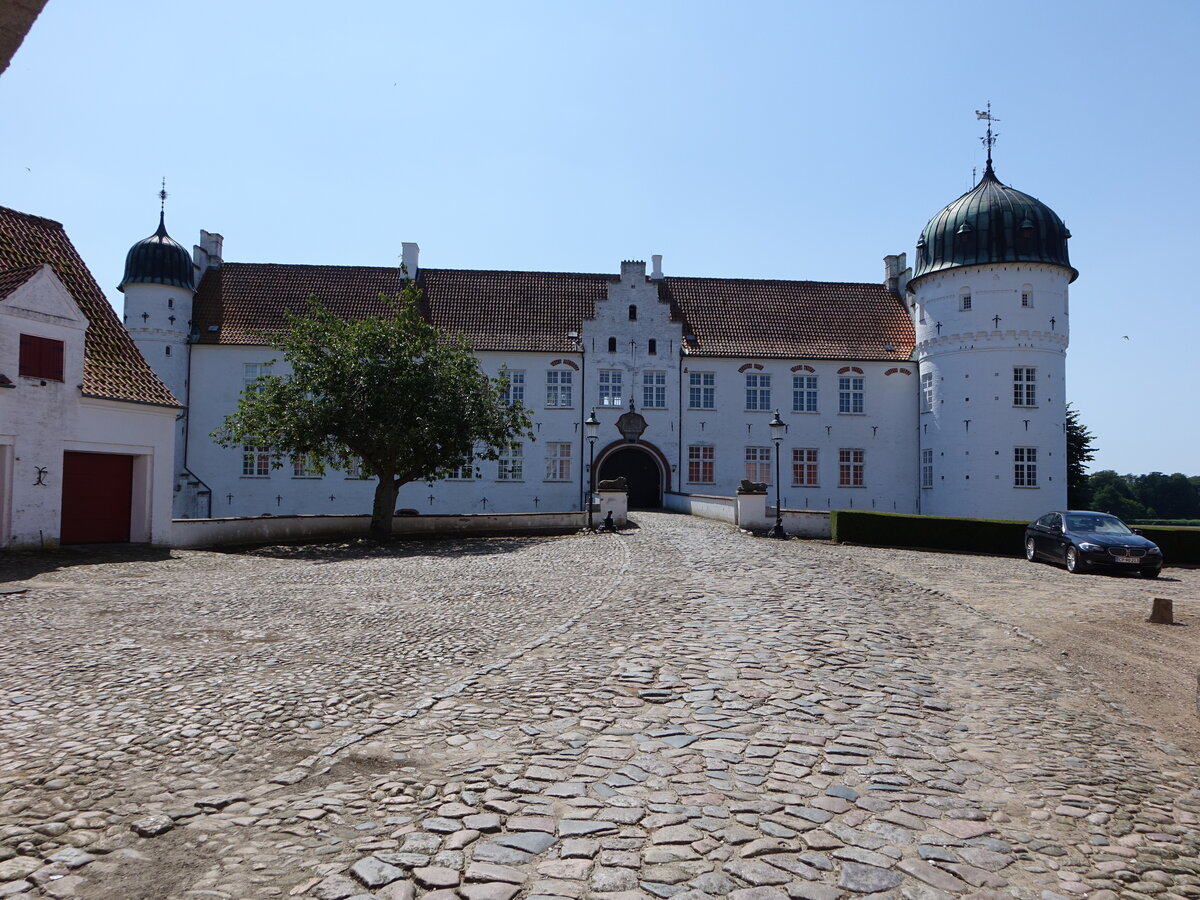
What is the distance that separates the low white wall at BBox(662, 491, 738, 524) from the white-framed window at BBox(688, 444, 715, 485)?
174 centimetres

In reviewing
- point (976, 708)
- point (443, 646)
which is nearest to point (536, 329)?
point (443, 646)

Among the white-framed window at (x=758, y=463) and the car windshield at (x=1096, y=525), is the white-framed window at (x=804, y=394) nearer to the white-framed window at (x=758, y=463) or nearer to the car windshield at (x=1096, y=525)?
the white-framed window at (x=758, y=463)

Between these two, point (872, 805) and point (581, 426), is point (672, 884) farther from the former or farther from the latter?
point (581, 426)

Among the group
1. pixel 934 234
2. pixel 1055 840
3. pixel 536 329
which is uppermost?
pixel 934 234

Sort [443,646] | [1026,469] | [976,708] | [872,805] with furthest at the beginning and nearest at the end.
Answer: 1. [1026,469]
2. [443,646]
3. [976,708]
4. [872,805]

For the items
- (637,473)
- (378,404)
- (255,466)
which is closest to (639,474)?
(637,473)

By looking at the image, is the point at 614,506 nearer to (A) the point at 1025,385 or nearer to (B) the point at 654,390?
(B) the point at 654,390

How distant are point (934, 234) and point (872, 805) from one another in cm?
3666

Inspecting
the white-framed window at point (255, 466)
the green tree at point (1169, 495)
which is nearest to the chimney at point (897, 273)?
the white-framed window at point (255, 466)

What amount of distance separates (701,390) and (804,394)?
4716mm

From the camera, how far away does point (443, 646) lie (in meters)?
Result: 8.88

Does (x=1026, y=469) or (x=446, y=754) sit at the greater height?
(x=1026, y=469)

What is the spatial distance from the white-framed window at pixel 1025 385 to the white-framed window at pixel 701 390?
1252 centimetres

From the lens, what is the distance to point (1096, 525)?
20.6m
